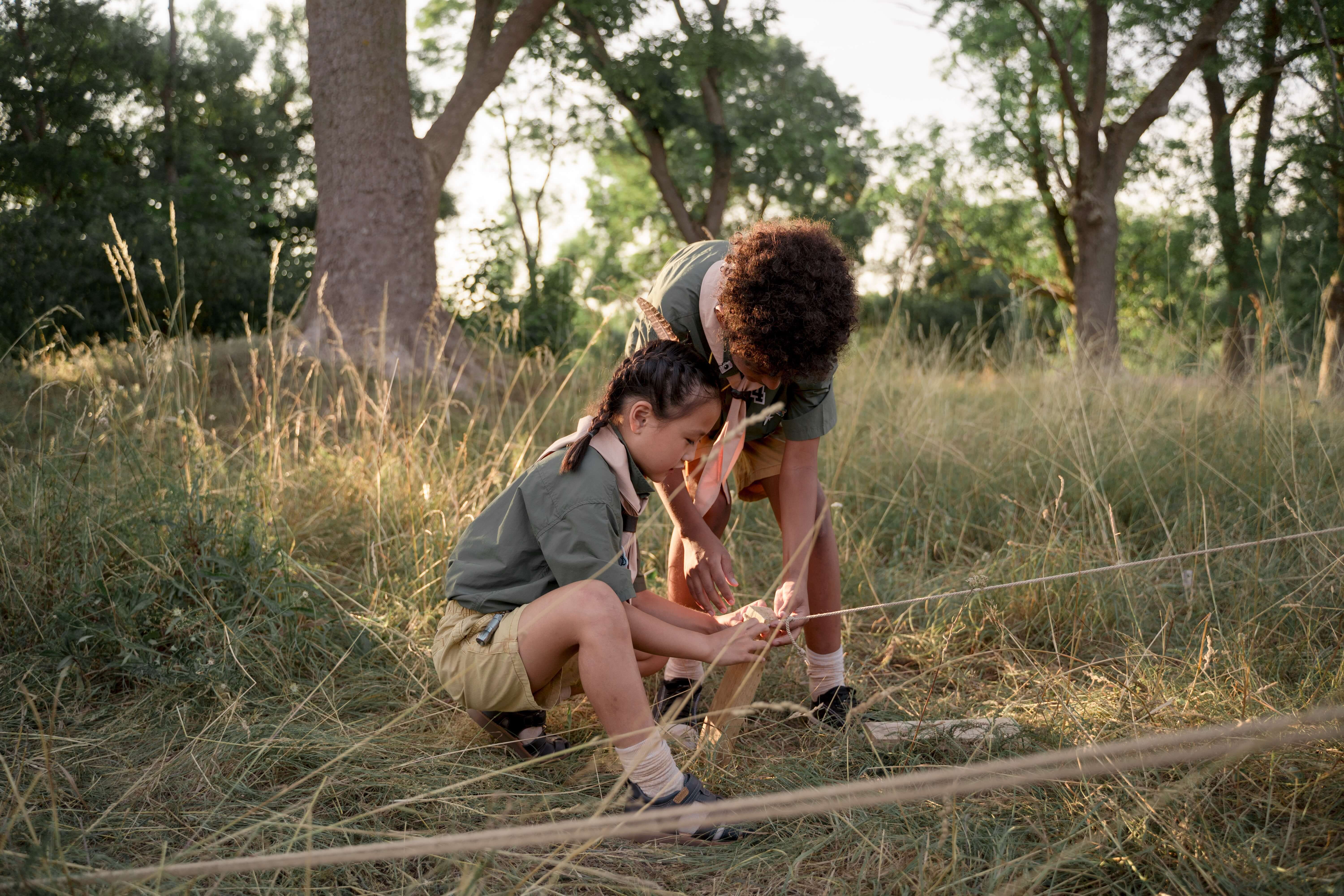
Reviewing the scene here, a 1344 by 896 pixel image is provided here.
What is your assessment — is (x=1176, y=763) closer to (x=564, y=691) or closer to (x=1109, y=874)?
(x=1109, y=874)

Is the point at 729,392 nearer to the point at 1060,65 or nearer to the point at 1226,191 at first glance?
the point at 1060,65

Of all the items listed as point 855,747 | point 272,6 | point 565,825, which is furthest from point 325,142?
point 272,6

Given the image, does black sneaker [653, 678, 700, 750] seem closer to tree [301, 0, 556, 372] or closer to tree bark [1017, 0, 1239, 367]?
tree [301, 0, 556, 372]

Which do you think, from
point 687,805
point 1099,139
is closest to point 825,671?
point 687,805

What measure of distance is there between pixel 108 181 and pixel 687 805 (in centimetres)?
1202

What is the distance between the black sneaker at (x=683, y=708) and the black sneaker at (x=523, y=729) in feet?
0.88

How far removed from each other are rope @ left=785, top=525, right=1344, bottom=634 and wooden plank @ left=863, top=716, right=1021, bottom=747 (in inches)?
10.4

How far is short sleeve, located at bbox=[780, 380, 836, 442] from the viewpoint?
210 centimetres

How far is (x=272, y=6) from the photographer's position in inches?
787

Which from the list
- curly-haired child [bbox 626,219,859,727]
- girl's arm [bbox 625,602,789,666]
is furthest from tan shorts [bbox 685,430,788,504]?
girl's arm [bbox 625,602,789,666]

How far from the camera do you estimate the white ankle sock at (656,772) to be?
66.1 inches

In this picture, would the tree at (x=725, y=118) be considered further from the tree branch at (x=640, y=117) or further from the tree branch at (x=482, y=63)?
the tree branch at (x=482, y=63)

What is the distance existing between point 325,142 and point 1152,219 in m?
16.7

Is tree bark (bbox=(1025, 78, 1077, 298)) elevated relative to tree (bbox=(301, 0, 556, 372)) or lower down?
elevated
